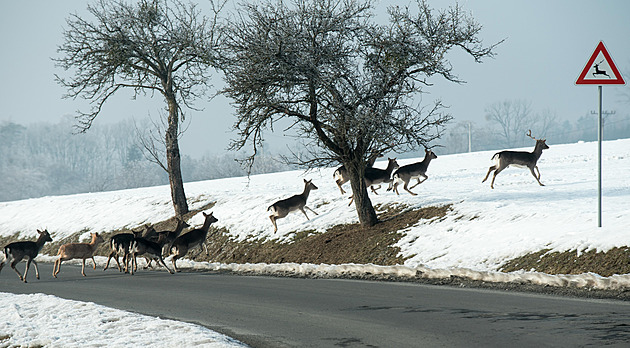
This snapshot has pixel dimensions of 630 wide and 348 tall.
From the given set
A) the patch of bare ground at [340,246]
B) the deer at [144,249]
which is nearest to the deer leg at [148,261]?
the deer at [144,249]

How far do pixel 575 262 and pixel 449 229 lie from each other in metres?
5.07

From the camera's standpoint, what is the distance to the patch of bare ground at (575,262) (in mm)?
11492

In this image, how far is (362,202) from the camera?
1980 centimetres

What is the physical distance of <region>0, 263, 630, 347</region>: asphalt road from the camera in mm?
7773

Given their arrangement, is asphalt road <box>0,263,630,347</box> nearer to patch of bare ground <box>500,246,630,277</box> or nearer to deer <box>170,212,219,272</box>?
patch of bare ground <box>500,246,630,277</box>

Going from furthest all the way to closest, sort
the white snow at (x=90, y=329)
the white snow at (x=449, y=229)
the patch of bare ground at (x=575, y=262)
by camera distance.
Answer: the patch of bare ground at (x=575, y=262), the white snow at (x=449, y=229), the white snow at (x=90, y=329)

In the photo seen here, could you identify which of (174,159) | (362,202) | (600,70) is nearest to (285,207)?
(362,202)

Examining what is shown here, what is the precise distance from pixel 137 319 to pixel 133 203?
26.6 m

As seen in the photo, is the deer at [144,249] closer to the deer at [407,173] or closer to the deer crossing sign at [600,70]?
the deer at [407,173]

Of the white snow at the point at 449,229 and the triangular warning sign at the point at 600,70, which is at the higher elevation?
the triangular warning sign at the point at 600,70

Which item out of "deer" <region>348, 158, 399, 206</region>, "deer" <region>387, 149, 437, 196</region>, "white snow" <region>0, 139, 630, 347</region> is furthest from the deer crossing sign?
"deer" <region>348, 158, 399, 206</region>

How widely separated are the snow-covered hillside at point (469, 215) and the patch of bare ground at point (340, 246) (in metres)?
0.51

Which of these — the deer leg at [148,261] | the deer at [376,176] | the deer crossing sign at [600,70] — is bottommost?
the deer leg at [148,261]

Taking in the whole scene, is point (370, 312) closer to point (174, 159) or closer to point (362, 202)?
point (362, 202)
